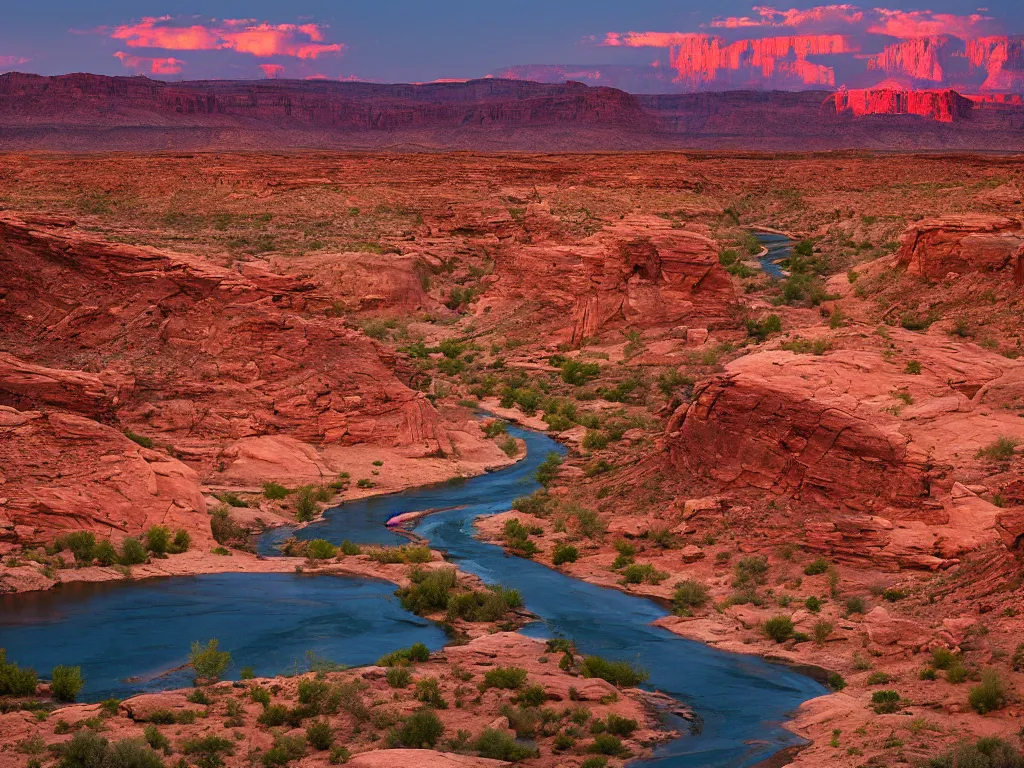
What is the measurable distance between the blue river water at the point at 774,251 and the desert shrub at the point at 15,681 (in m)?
51.6

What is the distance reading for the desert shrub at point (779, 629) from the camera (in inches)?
1118

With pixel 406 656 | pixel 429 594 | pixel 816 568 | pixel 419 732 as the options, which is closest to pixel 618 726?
pixel 419 732

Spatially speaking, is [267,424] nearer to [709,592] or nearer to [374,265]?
[709,592]

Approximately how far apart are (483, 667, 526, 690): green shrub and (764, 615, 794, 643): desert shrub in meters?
6.67

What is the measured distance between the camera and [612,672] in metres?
25.8

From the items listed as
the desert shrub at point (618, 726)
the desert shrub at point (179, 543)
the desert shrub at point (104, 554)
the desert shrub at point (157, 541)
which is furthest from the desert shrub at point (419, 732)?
the desert shrub at point (179, 543)

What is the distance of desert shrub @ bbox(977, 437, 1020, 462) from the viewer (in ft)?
117

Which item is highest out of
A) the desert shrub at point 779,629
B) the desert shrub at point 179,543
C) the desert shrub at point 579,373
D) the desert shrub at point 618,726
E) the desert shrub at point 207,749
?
the desert shrub at point 579,373

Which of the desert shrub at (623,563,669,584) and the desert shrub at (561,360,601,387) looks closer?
the desert shrub at (623,563,669,584)

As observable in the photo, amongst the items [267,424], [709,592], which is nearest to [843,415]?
[709,592]

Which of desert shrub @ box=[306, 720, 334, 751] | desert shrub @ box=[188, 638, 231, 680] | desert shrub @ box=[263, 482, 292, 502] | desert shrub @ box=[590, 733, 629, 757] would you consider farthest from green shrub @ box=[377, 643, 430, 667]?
desert shrub @ box=[263, 482, 292, 502]

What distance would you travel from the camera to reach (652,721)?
78.3 ft

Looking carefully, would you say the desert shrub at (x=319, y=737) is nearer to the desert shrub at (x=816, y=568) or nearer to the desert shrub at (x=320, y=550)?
the desert shrub at (x=320, y=550)

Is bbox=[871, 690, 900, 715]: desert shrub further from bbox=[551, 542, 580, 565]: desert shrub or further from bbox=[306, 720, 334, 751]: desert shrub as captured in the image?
bbox=[551, 542, 580, 565]: desert shrub
